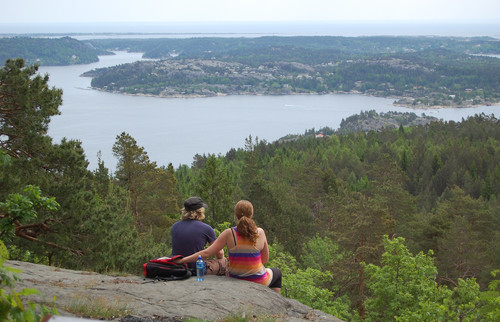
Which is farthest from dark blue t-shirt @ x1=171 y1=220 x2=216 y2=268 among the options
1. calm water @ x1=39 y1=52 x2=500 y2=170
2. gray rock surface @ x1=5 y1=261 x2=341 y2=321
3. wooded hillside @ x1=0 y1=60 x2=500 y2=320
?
calm water @ x1=39 y1=52 x2=500 y2=170

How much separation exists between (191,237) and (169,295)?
3.12 ft

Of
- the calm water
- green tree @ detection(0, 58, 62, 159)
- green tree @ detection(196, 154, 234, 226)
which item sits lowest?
the calm water

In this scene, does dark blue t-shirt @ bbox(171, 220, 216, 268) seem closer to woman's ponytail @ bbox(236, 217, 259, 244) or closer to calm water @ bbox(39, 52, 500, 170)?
woman's ponytail @ bbox(236, 217, 259, 244)

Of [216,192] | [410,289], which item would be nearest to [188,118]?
[216,192]

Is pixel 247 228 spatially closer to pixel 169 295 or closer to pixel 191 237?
pixel 191 237

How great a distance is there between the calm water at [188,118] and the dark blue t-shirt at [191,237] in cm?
6876

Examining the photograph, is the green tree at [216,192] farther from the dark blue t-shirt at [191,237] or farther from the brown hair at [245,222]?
the brown hair at [245,222]

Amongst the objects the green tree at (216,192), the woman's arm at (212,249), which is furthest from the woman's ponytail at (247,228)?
the green tree at (216,192)

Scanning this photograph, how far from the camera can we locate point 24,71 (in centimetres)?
1088

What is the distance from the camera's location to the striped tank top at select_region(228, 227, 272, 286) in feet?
19.6

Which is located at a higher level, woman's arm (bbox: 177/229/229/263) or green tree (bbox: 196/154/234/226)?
woman's arm (bbox: 177/229/229/263)

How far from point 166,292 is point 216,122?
367ft

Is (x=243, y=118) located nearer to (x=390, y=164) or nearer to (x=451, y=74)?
(x=390, y=164)

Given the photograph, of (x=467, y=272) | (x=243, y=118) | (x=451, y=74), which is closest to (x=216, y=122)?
(x=243, y=118)
